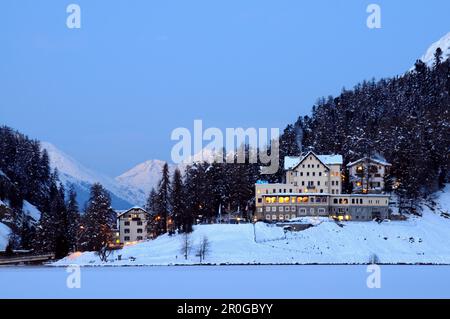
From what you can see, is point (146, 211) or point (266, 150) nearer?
point (146, 211)

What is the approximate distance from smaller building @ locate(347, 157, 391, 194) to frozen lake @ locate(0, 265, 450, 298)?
2487cm

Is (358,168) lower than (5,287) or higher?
higher

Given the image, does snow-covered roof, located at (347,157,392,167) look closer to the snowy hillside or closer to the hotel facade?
the hotel facade

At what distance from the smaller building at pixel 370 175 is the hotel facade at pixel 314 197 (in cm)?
293

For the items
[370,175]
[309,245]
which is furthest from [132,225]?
[370,175]

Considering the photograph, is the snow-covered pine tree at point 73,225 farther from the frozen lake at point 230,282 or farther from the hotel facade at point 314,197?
the hotel facade at point 314,197

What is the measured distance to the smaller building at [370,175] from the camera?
92.8 metres

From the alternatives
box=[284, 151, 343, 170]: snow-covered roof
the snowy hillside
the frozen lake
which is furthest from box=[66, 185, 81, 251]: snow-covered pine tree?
box=[284, 151, 343, 170]: snow-covered roof

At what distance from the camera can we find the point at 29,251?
288 ft

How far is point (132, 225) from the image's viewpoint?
93.1 meters
